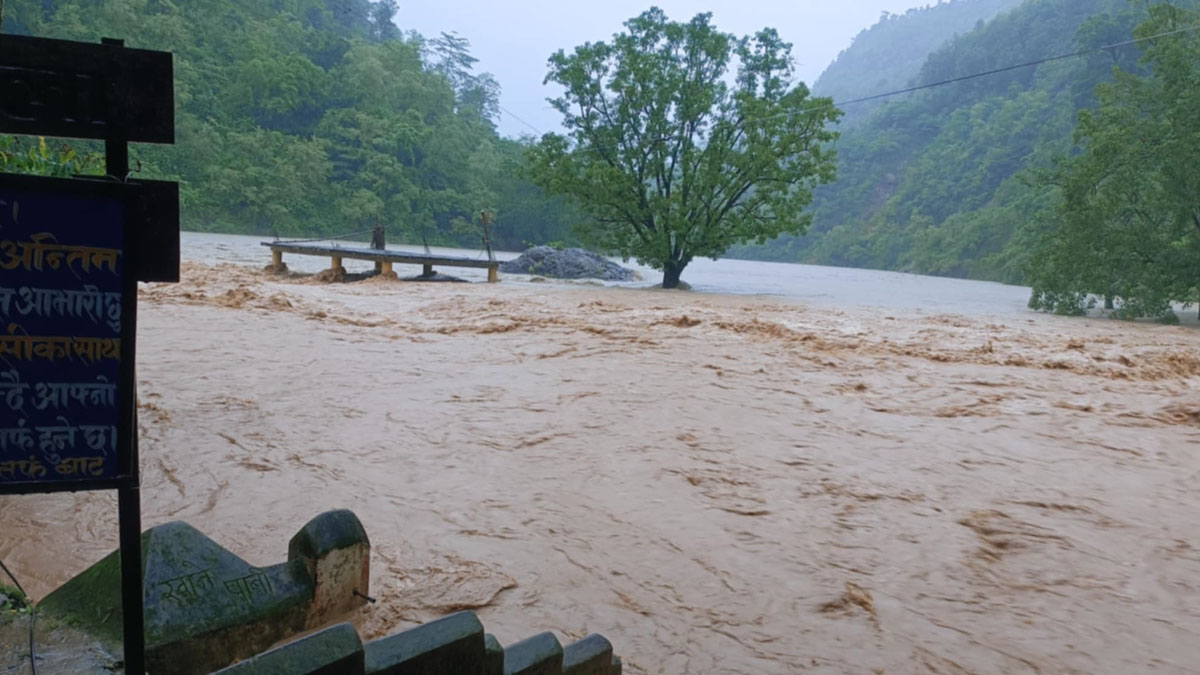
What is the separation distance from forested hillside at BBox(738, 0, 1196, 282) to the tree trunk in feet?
83.3

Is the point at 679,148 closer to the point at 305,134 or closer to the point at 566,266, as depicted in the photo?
the point at 566,266

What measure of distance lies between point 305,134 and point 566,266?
32851 millimetres

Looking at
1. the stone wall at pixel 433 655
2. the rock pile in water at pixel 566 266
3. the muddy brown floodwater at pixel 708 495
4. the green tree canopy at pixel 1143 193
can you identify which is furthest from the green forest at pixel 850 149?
the stone wall at pixel 433 655

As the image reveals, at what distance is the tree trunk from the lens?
69.5 feet

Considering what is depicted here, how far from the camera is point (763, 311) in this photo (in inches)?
571

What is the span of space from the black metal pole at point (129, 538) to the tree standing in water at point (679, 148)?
727 inches

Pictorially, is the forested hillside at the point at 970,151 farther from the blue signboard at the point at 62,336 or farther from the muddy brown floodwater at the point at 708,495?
the blue signboard at the point at 62,336

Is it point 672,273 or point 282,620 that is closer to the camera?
point 282,620

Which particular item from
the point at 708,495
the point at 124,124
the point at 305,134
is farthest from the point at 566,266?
the point at 305,134

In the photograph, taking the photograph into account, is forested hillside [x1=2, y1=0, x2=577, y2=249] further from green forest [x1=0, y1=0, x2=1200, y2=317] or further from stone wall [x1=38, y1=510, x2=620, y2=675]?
stone wall [x1=38, y1=510, x2=620, y2=675]

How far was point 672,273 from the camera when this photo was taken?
21.5 meters

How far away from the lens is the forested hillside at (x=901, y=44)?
117344 millimetres

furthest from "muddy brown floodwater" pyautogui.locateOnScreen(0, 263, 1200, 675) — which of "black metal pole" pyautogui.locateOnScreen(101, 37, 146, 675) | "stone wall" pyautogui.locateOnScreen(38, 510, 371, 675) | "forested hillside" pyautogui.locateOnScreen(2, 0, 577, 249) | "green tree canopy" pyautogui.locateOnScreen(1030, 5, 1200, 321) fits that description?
"forested hillside" pyautogui.locateOnScreen(2, 0, 577, 249)

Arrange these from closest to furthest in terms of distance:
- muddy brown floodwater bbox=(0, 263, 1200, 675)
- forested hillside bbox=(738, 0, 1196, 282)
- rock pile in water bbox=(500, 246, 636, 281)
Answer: muddy brown floodwater bbox=(0, 263, 1200, 675), rock pile in water bbox=(500, 246, 636, 281), forested hillside bbox=(738, 0, 1196, 282)
